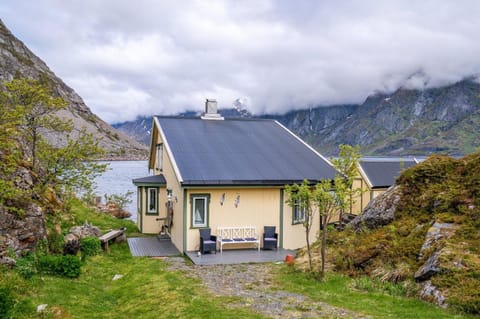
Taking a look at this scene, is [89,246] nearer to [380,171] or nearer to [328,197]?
[328,197]

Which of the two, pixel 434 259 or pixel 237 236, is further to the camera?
pixel 237 236

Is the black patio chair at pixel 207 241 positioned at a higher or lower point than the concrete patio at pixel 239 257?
higher

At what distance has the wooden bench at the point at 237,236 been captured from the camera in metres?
15.3

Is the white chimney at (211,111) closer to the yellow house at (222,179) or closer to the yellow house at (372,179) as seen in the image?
the yellow house at (222,179)

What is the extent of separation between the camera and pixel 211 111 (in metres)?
21.9

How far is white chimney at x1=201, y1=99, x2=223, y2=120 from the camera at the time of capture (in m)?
21.6

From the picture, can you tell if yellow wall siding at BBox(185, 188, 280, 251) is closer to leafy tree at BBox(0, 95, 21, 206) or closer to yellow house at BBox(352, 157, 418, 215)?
leafy tree at BBox(0, 95, 21, 206)

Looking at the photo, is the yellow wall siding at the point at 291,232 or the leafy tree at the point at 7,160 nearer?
the leafy tree at the point at 7,160

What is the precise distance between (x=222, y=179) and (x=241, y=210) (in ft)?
4.86

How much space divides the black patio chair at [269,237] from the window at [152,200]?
646 centimetres

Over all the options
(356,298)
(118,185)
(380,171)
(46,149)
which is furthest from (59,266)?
(118,185)

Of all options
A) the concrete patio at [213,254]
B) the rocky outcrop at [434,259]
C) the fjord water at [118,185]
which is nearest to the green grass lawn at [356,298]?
the rocky outcrop at [434,259]

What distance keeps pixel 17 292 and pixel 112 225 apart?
1339 centimetres

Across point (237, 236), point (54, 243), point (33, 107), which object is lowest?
point (237, 236)
